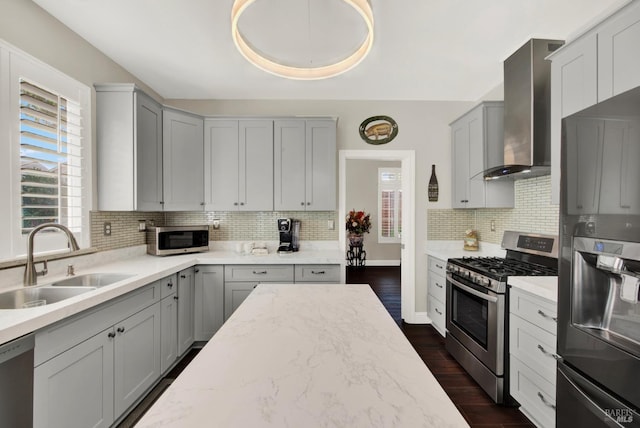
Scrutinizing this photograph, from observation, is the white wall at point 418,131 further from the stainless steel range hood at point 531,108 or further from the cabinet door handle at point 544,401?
the cabinet door handle at point 544,401

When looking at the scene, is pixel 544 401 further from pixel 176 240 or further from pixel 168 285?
pixel 176 240

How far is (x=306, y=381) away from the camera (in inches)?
28.1

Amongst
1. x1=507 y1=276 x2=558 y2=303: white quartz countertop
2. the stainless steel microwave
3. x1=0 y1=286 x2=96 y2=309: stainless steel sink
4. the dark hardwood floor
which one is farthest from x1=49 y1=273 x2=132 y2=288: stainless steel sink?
x1=507 y1=276 x2=558 y2=303: white quartz countertop

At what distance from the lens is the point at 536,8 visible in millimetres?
1840

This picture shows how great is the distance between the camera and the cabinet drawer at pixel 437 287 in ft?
9.48

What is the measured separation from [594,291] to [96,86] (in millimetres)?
3651

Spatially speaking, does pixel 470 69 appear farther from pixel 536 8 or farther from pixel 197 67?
pixel 197 67

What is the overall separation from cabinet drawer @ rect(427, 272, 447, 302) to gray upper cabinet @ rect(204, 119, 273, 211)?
6.80ft

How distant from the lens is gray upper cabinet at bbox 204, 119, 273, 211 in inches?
118

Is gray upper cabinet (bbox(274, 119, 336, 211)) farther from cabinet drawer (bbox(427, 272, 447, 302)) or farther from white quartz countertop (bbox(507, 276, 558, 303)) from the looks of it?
white quartz countertop (bbox(507, 276, 558, 303))

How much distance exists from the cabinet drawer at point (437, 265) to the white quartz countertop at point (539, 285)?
0.97 m

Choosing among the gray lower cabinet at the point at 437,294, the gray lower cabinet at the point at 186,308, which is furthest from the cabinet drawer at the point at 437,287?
the gray lower cabinet at the point at 186,308

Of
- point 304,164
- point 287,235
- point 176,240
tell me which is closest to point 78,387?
point 176,240

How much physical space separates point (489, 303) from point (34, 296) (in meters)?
3.08
